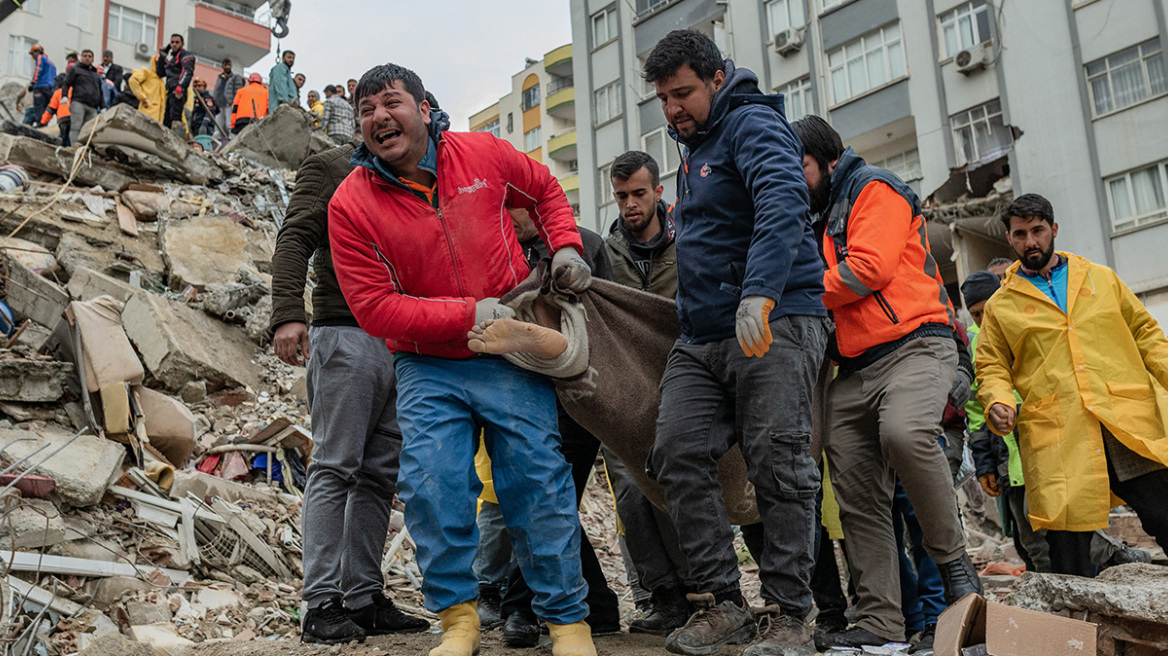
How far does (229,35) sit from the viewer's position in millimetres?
43094

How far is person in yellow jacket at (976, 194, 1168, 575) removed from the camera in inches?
151

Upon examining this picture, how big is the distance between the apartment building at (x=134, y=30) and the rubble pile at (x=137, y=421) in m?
28.0

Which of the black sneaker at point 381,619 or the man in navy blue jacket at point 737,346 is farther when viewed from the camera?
the black sneaker at point 381,619

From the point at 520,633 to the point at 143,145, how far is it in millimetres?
12344

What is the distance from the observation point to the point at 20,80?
35.5 meters

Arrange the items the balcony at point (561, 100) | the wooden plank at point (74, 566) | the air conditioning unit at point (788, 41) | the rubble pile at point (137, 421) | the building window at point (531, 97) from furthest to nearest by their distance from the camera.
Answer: the building window at point (531, 97) → the balcony at point (561, 100) → the air conditioning unit at point (788, 41) → the rubble pile at point (137, 421) → the wooden plank at point (74, 566)

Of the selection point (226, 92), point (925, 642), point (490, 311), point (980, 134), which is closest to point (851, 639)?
point (925, 642)

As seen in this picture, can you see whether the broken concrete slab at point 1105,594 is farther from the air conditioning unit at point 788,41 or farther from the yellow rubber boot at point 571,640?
the air conditioning unit at point 788,41

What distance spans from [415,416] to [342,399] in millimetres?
807

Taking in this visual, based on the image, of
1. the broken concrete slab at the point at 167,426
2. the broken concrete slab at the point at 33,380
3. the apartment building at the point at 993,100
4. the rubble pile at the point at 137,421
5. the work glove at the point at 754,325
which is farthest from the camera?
the apartment building at the point at 993,100

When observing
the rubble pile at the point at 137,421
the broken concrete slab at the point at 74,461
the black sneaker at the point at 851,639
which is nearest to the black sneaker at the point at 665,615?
the black sneaker at the point at 851,639

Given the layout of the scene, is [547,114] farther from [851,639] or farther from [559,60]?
[851,639]

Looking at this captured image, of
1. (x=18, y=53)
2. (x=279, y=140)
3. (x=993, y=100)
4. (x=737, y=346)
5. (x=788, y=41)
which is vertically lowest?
(x=737, y=346)

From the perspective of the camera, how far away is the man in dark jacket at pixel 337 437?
374cm
